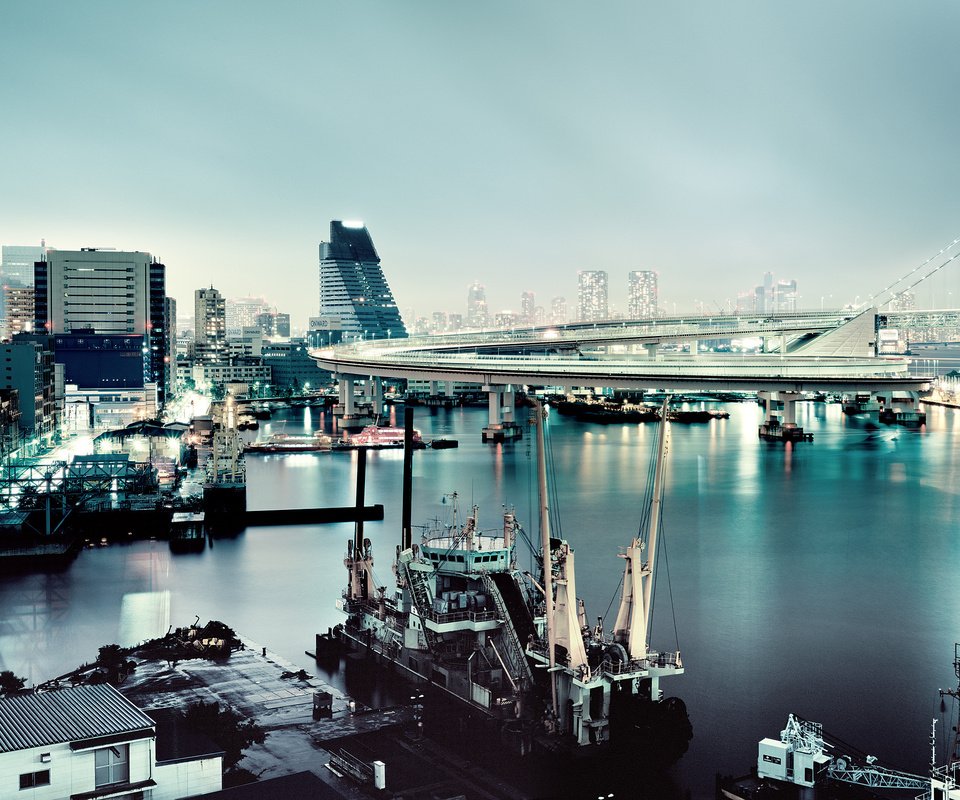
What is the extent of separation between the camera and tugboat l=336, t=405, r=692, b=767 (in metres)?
5.31

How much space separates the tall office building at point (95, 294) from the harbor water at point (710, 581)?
483 inches

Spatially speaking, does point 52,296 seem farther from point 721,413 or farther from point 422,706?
point 422,706

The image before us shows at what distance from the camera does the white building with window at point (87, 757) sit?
371cm

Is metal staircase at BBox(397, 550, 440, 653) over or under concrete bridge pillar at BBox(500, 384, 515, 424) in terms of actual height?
under

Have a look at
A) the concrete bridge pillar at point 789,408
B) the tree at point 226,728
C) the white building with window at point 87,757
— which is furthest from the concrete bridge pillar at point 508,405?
the white building with window at point 87,757

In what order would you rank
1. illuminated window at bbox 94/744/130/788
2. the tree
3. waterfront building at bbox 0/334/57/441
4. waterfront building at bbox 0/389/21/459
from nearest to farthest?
illuminated window at bbox 94/744/130/788 < the tree < waterfront building at bbox 0/389/21/459 < waterfront building at bbox 0/334/57/441

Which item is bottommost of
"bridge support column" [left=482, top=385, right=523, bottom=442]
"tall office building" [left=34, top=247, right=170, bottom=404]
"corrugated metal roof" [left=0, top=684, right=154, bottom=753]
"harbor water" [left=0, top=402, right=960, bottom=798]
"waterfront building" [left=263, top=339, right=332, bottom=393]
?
"harbor water" [left=0, top=402, right=960, bottom=798]

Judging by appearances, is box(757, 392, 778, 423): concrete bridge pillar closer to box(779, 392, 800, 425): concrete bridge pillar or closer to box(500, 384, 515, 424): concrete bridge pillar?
box(779, 392, 800, 425): concrete bridge pillar

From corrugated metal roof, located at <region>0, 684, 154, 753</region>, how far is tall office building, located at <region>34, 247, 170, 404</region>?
→ 2487 cm

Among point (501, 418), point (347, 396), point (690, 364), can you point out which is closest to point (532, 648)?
point (690, 364)

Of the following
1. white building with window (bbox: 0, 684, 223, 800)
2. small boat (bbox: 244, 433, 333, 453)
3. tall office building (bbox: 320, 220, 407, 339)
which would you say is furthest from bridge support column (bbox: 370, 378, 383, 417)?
tall office building (bbox: 320, 220, 407, 339)

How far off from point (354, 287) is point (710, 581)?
1892 inches

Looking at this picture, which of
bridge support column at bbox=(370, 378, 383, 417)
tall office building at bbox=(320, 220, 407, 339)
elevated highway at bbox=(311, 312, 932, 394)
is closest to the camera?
elevated highway at bbox=(311, 312, 932, 394)

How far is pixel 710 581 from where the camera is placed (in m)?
9.23
